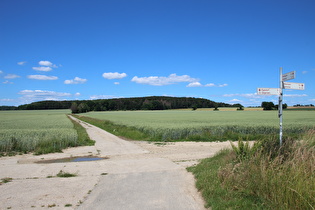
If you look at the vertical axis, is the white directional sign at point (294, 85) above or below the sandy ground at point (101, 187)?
above

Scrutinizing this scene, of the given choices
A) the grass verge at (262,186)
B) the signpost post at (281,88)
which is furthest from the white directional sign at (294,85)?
the grass verge at (262,186)

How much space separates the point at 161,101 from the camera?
136 meters

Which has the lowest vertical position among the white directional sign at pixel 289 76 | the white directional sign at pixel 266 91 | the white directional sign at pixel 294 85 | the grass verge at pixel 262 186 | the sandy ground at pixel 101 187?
the sandy ground at pixel 101 187

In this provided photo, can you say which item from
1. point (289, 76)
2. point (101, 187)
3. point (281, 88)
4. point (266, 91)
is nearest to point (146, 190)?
point (101, 187)

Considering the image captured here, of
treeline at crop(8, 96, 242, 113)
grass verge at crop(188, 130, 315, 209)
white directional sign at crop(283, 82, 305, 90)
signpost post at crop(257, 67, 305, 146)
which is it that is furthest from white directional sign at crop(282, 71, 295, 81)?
treeline at crop(8, 96, 242, 113)

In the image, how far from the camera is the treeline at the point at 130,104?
131m

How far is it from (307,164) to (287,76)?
2729 millimetres

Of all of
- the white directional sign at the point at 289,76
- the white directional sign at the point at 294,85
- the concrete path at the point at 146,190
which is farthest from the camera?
the white directional sign at the point at 294,85

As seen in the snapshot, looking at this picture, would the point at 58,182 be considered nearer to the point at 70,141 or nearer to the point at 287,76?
the point at 287,76

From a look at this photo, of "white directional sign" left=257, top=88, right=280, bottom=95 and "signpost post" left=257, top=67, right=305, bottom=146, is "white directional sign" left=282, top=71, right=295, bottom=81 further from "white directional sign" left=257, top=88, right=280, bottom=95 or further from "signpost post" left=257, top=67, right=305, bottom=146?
"white directional sign" left=257, top=88, right=280, bottom=95

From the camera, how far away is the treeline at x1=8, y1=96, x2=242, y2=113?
13112 cm

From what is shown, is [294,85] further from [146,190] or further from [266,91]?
[146,190]

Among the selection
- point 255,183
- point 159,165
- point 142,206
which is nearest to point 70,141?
point 159,165

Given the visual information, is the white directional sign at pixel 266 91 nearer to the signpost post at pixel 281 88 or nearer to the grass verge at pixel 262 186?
the signpost post at pixel 281 88
